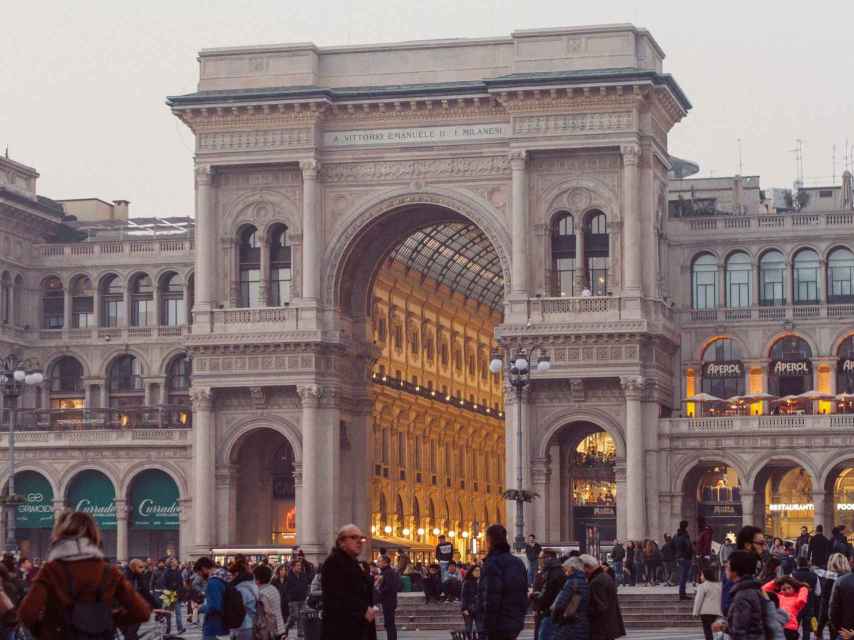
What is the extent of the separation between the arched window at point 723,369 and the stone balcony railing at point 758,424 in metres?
4.81

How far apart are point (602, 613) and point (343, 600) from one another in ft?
16.8

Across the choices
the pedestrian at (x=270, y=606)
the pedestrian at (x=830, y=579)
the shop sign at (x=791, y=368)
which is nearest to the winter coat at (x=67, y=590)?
the pedestrian at (x=830, y=579)

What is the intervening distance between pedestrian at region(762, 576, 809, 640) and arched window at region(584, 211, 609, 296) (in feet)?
181

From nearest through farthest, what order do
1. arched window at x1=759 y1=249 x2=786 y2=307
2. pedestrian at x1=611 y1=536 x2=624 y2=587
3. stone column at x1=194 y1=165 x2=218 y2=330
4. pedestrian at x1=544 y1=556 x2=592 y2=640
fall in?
pedestrian at x1=544 y1=556 x2=592 y2=640 < pedestrian at x1=611 y1=536 x2=624 y2=587 < stone column at x1=194 y1=165 x2=218 y2=330 < arched window at x1=759 y1=249 x2=786 y2=307

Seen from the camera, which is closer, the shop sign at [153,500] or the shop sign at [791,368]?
the shop sign at [791,368]

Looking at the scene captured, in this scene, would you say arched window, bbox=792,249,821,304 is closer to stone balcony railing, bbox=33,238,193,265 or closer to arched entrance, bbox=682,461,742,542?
arched entrance, bbox=682,461,742,542

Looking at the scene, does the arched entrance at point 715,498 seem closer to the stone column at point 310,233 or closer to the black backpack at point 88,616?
Result: the stone column at point 310,233

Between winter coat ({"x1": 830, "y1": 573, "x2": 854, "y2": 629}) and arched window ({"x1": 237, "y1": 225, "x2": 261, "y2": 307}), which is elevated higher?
arched window ({"x1": 237, "y1": 225, "x2": 261, "y2": 307})

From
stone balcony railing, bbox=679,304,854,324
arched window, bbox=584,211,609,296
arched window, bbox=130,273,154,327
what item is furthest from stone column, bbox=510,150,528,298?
arched window, bbox=130,273,154,327

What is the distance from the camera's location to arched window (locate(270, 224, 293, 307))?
88625mm

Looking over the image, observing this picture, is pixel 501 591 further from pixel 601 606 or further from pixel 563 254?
pixel 563 254

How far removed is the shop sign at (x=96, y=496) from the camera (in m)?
92.0

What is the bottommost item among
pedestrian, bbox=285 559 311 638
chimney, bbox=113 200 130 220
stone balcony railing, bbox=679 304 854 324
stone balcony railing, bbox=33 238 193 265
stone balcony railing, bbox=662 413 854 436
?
pedestrian, bbox=285 559 311 638

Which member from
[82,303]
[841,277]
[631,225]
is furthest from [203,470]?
[841,277]
